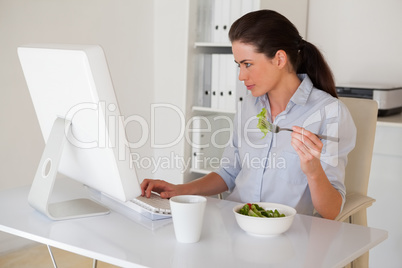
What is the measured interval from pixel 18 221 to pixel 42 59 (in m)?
0.43

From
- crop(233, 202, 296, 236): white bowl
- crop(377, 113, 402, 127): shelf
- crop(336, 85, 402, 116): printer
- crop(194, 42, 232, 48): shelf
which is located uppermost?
crop(194, 42, 232, 48): shelf

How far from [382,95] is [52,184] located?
1847 millimetres

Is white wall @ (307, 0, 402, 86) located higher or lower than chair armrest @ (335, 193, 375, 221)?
higher

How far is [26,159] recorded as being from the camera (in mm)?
3371

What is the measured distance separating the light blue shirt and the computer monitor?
60 centimetres

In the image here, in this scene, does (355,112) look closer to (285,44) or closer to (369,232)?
(285,44)

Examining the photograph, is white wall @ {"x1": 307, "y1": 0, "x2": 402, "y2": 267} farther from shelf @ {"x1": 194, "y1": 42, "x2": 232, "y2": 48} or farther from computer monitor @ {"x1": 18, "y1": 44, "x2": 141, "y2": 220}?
computer monitor @ {"x1": 18, "y1": 44, "x2": 141, "y2": 220}

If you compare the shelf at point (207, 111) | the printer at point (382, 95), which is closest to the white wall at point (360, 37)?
the printer at point (382, 95)

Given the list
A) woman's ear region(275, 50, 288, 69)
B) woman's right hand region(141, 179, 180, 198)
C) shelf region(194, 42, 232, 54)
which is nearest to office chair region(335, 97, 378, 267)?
woman's ear region(275, 50, 288, 69)

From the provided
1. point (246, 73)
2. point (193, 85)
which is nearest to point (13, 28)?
point (193, 85)

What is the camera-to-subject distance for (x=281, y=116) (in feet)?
6.39

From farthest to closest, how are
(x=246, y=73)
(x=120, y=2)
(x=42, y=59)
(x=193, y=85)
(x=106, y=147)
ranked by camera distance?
(x=120, y=2) → (x=193, y=85) → (x=246, y=73) → (x=42, y=59) → (x=106, y=147)

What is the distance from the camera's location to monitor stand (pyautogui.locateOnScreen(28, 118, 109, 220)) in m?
1.46

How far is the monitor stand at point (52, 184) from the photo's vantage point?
1.46 m
